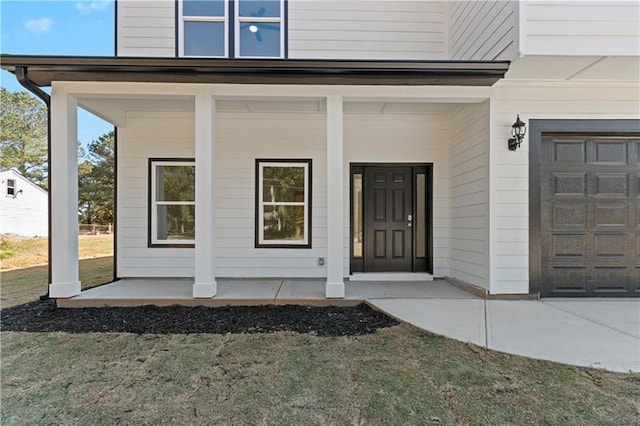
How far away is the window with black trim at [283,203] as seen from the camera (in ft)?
20.4

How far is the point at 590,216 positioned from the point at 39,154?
27.0 m

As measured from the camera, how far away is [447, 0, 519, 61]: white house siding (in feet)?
13.8

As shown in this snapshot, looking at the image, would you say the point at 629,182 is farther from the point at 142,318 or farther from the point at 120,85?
the point at 120,85

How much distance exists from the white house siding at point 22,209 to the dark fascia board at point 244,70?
15663 mm

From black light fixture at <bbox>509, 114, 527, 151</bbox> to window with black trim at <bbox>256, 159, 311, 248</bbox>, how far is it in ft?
10.3

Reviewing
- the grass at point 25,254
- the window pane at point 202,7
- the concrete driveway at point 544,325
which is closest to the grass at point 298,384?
the concrete driveway at point 544,325

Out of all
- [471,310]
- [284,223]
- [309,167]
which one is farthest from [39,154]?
[471,310]

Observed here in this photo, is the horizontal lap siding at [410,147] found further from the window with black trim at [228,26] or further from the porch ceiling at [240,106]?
the window with black trim at [228,26]

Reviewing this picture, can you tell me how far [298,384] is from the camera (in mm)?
Answer: 2646

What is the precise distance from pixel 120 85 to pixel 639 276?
741 centimetres

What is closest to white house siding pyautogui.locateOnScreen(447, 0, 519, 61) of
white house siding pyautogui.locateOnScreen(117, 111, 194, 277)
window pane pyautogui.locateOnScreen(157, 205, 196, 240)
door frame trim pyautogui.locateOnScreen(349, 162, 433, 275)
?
door frame trim pyautogui.locateOnScreen(349, 162, 433, 275)

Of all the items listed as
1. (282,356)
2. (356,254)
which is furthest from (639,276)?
(282,356)

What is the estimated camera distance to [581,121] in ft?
15.5

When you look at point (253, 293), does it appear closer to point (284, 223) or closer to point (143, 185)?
point (284, 223)
